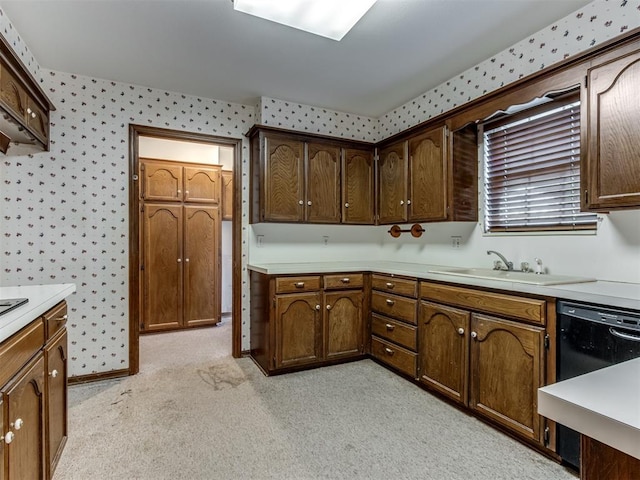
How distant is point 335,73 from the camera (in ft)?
9.45

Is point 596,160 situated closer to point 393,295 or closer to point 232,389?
point 393,295

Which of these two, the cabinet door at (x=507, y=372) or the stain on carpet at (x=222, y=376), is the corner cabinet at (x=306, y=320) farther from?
the cabinet door at (x=507, y=372)

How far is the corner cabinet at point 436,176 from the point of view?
274 centimetres

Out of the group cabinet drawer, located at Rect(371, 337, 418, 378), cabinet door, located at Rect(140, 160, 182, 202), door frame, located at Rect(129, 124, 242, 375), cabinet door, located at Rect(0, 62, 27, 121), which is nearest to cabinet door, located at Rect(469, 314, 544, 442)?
cabinet drawer, located at Rect(371, 337, 418, 378)

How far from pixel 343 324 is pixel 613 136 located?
7.61 ft

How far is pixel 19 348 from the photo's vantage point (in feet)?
3.95

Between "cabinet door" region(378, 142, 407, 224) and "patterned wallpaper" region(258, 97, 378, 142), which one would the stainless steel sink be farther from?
"patterned wallpaper" region(258, 97, 378, 142)

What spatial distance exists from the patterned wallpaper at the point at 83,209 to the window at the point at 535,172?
292 cm

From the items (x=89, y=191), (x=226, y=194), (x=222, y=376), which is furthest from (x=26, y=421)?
(x=226, y=194)

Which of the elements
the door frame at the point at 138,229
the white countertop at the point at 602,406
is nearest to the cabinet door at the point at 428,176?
the door frame at the point at 138,229

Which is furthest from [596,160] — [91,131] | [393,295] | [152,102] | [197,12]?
[91,131]

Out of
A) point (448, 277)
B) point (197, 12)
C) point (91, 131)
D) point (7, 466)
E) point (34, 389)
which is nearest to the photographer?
point (7, 466)

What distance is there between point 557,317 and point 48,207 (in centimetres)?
359

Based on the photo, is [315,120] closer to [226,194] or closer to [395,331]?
[226,194]
